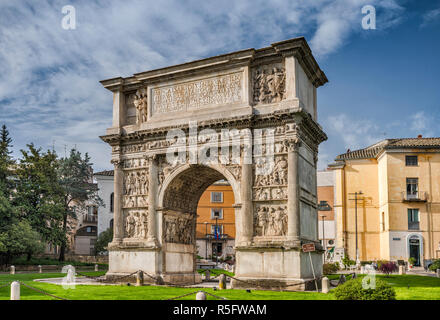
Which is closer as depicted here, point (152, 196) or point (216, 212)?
point (152, 196)

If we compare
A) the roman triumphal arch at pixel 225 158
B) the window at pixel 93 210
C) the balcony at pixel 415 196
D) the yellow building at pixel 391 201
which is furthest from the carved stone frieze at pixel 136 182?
the window at pixel 93 210

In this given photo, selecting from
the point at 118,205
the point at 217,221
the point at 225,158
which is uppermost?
the point at 225,158

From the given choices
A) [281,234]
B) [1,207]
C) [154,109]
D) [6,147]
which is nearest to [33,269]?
[1,207]

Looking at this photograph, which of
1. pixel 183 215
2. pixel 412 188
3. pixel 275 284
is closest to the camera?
pixel 275 284

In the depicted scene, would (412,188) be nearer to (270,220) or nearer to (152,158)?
(270,220)

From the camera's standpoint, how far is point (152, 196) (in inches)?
1007

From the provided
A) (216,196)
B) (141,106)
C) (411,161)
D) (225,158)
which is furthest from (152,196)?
(216,196)

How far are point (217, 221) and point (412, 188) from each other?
22.7 m

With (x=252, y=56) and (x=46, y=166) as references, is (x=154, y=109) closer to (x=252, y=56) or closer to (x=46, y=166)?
(x=252, y=56)

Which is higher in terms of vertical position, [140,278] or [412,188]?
[412,188]

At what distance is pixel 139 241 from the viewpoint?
84.7 feet

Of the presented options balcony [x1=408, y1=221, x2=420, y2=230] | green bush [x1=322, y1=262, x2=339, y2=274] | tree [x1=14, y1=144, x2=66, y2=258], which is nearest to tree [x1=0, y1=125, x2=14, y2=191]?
tree [x1=14, y1=144, x2=66, y2=258]

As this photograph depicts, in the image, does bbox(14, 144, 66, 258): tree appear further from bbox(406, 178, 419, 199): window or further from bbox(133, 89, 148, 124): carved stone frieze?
bbox(406, 178, 419, 199): window

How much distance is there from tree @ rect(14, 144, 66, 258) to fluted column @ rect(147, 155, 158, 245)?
21071 millimetres
